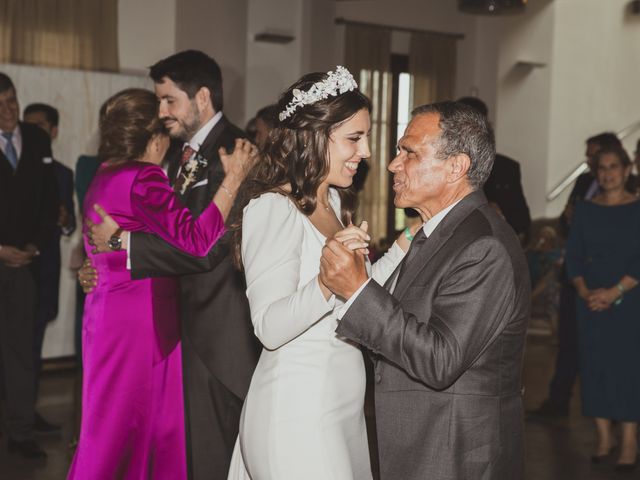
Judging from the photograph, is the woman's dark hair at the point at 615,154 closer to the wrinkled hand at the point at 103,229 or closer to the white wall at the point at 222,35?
the wrinkled hand at the point at 103,229

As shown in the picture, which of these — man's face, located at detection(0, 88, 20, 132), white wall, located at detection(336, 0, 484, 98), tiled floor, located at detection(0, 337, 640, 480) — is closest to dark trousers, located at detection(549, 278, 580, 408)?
tiled floor, located at detection(0, 337, 640, 480)

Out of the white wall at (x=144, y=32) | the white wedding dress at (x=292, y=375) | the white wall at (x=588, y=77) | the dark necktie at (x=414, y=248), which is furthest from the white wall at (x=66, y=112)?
the white wall at (x=588, y=77)

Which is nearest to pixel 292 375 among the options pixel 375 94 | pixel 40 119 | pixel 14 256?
pixel 14 256

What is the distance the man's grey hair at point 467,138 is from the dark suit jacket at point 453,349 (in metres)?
0.07

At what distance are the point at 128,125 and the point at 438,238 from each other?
4.93 ft

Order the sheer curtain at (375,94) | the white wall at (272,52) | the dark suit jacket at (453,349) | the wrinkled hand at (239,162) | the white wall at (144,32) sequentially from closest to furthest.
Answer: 1. the dark suit jacket at (453,349)
2. the wrinkled hand at (239,162)
3. the white wall at (144,32)
4. the white wall at (272,52)
5. the sheer curtain at (375,94)

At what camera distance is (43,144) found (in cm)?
501

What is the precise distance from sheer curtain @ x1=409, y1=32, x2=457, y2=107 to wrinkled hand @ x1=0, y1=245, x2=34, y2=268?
7.65m

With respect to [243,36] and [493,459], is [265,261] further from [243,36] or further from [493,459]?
[243,36]

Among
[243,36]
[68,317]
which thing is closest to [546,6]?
[243,36]

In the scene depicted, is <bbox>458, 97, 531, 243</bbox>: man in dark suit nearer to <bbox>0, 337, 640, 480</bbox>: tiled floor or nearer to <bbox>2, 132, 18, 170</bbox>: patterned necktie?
<bbox>0, 337, 640, 480</bbox>: tiled floor

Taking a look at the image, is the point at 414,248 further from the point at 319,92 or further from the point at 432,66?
the point at 432,66

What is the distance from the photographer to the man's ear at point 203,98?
3227 millimetres

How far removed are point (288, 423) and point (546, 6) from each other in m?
11.6
